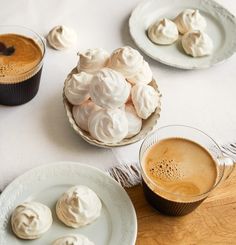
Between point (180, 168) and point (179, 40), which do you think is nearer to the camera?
point (180, 168)

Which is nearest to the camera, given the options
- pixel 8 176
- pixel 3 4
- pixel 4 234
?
pixel 4 234

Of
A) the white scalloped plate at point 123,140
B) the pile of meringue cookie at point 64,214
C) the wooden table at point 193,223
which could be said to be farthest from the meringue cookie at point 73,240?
the white scalloped plate at point 123,140

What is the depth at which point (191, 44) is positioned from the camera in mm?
1240

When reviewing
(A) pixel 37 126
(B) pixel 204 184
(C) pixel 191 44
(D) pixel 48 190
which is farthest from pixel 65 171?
(C) pixel 191 44

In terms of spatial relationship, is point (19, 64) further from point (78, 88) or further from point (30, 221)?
point (30, 221)

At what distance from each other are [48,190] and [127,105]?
0.24 meters

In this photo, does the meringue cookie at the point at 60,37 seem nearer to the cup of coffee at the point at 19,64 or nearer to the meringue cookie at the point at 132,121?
the cup of coffee at the point at 19,64

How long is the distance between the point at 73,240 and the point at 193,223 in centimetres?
24

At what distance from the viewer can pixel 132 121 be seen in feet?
3.42

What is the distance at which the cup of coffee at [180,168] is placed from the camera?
93 cm

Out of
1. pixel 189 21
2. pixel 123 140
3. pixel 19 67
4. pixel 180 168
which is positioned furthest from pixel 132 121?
pixel 189 21

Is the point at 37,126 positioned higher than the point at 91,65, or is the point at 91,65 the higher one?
the point at 91,65

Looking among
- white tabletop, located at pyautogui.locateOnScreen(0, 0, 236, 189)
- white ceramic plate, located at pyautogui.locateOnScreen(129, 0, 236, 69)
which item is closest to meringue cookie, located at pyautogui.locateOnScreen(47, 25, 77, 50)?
white tabletop, located at pyautogui.locateOnScreen(0, 0, 236, 189)

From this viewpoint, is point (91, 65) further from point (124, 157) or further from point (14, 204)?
point (14, 204)
